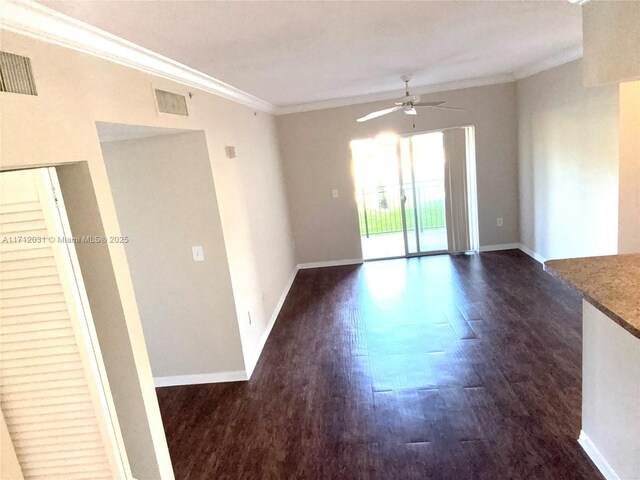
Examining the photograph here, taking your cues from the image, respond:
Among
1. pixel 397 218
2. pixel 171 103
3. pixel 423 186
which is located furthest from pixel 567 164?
pixel 171 103

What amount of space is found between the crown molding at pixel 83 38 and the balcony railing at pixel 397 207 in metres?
4.20

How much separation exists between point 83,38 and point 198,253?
6.02ft

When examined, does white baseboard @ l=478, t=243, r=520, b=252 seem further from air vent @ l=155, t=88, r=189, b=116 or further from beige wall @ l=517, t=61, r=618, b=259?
air vent @ l=155, t=88, r=189, b=116

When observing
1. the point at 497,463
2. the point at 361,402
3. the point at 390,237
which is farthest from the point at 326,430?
the point at 390,237

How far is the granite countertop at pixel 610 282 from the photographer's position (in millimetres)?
1298

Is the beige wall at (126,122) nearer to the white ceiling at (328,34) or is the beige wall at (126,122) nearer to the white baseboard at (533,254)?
the white ceiling at (328,34)

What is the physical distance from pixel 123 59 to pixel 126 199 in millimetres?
1403

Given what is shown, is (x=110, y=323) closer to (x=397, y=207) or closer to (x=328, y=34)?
(x=328, y=34)

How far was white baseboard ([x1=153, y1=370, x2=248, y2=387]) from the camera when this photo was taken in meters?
3.56

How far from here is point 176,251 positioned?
336cm

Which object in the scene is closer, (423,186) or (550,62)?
(550,62)

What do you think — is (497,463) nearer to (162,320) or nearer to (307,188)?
(162,320)

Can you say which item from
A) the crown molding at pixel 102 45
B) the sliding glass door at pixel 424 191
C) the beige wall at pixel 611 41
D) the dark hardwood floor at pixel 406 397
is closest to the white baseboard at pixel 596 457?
the dark hardwood floor at pixel 406 397

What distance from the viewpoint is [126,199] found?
327 centimetres
